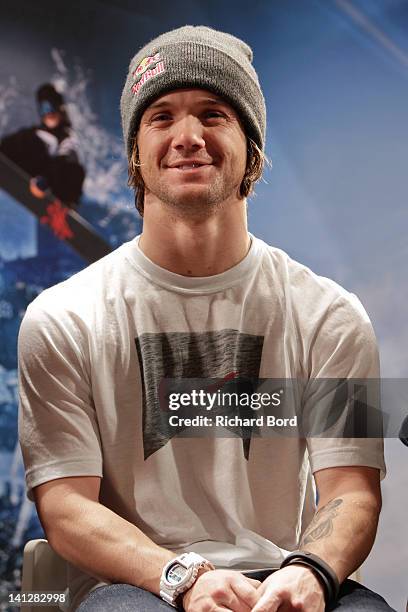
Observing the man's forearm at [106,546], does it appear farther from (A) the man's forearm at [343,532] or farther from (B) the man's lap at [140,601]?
(A) the man's forearm at [343,532]

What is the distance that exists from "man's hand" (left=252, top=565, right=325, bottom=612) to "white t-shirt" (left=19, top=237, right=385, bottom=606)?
0.21 metres

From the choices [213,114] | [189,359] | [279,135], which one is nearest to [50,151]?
[279,135]

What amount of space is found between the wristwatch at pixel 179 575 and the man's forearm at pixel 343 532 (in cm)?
21

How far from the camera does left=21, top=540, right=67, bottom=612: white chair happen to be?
181 cm

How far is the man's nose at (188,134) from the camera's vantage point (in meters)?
1.76

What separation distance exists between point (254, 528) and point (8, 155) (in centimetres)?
125

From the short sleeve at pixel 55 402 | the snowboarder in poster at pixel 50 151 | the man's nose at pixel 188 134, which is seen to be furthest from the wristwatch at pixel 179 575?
the snowboarder in poster at pixel 50 151

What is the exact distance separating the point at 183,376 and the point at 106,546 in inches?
14.5

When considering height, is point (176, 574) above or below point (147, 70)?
below

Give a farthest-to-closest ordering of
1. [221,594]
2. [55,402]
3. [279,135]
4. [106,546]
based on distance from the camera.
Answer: [279,135], [55,402], [106,546], [221,594]

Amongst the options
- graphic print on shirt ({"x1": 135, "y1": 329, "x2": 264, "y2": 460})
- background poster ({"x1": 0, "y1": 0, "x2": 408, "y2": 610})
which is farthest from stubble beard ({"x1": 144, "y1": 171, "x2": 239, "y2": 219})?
background poster ({"x1": 0, "y1": 0, "x2": 408, "y2": 610})

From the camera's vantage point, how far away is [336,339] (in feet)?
5.97

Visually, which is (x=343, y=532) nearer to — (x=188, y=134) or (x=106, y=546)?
(x=106, y=546)

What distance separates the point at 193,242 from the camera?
1852 mm
